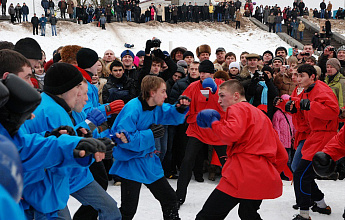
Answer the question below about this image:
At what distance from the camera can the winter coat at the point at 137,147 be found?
382 cm

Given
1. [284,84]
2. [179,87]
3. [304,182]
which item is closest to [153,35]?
[284,84]

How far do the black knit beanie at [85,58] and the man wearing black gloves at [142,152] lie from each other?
1.93 feet

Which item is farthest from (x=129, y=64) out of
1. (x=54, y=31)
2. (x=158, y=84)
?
(x=54, y=31)

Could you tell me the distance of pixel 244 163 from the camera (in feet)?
11.1

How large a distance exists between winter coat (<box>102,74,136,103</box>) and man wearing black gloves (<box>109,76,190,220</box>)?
224cm

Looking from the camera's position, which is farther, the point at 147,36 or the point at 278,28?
the point at 278,28

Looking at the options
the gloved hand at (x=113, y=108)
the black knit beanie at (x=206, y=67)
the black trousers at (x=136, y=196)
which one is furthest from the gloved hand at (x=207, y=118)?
the black knit beanie at (x=206, y=67)

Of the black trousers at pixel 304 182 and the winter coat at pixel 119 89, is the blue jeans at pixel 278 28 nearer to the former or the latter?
the winter coat at pixel 119 89

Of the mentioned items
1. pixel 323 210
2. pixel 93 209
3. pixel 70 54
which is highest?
pixel 70 54

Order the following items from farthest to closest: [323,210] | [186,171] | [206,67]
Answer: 1. [206,67]
2. [186,171]
3. [323,210]

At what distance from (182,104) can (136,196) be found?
104cm

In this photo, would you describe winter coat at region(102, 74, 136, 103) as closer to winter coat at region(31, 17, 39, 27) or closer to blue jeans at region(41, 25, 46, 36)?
blue jeans at region(41, 25, 46, 36)

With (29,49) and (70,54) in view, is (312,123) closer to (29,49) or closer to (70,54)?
(70,54)

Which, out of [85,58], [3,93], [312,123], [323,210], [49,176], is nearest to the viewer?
[3,93]
